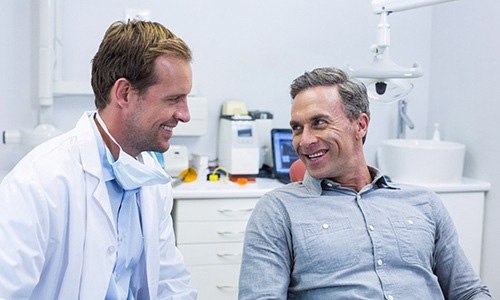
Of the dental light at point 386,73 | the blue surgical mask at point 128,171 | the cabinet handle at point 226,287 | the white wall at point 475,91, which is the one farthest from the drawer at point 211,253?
the white wall at point 475,91

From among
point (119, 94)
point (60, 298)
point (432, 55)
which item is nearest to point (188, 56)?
point (119, 94)

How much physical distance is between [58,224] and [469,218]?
2.21 metres

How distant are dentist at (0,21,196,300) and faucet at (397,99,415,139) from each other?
6.83 feet

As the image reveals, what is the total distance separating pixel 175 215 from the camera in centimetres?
265

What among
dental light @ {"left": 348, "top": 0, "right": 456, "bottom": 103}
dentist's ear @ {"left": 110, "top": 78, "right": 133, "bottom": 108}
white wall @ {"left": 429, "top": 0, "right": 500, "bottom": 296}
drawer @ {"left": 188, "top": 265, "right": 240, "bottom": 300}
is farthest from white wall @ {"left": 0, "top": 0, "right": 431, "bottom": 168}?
dentist's ear @ {"left": 110, "top": 78, "right": 133, "bottom": 108}

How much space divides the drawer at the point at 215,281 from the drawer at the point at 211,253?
0.03 metres

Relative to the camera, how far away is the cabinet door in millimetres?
2941

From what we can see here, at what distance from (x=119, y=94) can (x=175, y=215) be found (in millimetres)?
1244

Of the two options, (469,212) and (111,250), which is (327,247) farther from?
(469,212)

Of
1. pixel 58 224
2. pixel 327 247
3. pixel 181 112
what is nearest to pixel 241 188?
pixel 327 247

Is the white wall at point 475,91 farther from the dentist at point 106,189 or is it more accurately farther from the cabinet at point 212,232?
the dentist at point 106,189

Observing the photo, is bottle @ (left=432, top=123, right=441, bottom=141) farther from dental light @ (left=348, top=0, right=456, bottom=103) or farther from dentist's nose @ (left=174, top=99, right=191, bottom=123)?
dentist's nose @ (left=174, top=99, right=191, bottom=123)

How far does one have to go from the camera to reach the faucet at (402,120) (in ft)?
11.1

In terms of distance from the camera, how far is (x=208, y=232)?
105 inches
